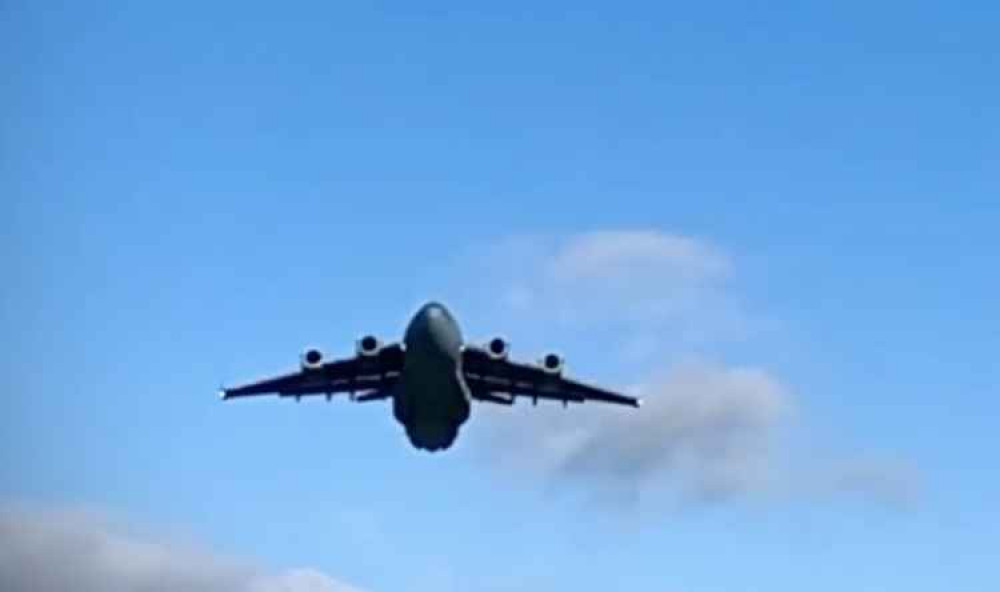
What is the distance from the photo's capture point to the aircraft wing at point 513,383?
77.8 metres

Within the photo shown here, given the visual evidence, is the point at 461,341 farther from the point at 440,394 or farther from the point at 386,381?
the point at 386,381

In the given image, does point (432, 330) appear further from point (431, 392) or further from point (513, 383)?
point (513, 383)

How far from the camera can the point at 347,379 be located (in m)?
79.9

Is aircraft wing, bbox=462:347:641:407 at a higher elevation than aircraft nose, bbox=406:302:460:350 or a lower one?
higher

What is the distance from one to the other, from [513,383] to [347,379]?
659 centimetres

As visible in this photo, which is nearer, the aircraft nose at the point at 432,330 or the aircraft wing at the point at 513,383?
the aircraft nose at the point at 432,330

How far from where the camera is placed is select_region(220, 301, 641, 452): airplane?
70.5 meters

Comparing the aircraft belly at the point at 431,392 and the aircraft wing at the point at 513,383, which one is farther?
the aircraft wing at the point at 513,383

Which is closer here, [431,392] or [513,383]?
[431,392]

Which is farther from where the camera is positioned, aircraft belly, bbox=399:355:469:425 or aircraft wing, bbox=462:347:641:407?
aircraft wing, bbox=462:347:641:407

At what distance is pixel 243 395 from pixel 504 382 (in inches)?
461

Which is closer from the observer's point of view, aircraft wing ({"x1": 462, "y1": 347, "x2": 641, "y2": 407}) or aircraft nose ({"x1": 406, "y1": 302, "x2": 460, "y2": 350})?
aircraft nose ({"x1": 406, "y1": 302, "x2": 460, "y2": 350})

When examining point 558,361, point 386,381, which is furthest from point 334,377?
point 558,361

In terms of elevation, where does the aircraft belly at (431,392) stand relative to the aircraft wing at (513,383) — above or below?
below
